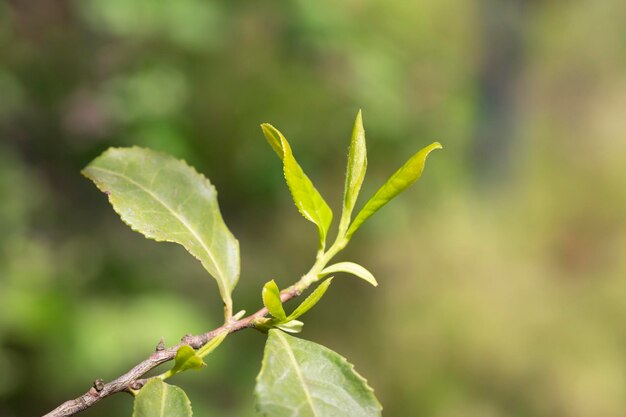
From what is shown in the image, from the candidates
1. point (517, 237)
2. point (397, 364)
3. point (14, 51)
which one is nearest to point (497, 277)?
point (517, 237)

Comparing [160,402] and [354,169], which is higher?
[354,169]

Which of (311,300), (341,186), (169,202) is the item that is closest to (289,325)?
(311,300)

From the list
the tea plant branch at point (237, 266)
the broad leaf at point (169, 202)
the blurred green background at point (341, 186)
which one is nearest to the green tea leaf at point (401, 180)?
the tea plant branch at point (237, 266)

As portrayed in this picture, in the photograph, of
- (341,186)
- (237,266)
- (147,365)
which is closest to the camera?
(147,365)

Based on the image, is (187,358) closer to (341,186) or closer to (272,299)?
(272,299)

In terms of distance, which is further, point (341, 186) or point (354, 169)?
point (341, 186)

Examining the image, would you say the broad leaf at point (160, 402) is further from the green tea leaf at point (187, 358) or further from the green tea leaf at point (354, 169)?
the green tea leaf at point (354, 169)

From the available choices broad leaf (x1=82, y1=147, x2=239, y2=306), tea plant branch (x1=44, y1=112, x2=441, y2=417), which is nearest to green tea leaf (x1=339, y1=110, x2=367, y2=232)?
tea plant branch (x1=44, y1=112, x2=441, y2=417)
